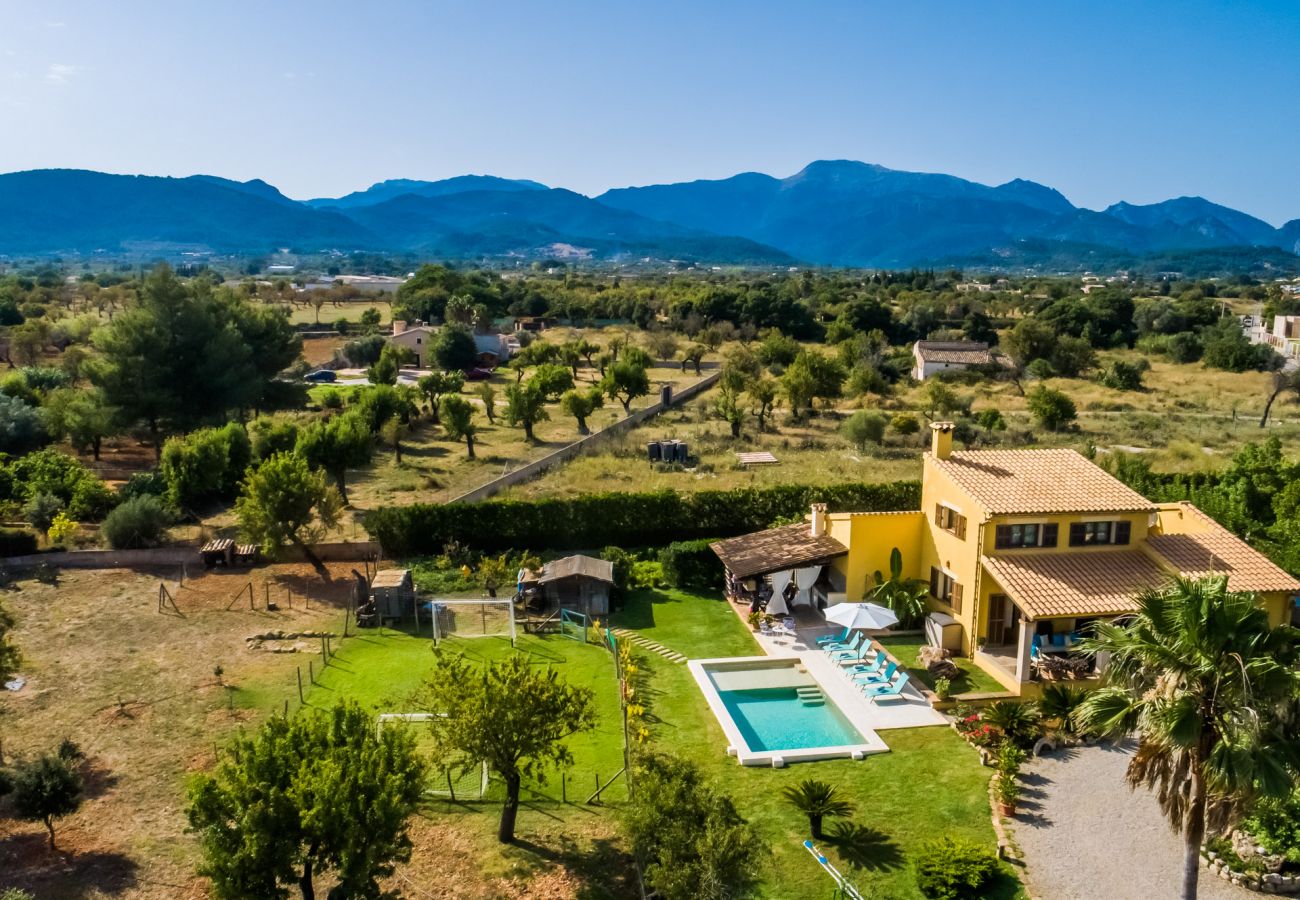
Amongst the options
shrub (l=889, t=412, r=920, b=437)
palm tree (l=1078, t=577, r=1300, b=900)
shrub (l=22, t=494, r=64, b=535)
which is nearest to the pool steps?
palm tree (l=1078, t=577, r=1300, b=900)

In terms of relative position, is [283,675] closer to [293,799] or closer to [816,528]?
[293,799]

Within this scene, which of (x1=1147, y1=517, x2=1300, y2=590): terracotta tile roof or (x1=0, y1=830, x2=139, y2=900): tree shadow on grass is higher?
(x1=1147, y1=517, x2=1300, y2=590): terracotta tile roof

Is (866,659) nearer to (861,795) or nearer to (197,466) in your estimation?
(861,795)

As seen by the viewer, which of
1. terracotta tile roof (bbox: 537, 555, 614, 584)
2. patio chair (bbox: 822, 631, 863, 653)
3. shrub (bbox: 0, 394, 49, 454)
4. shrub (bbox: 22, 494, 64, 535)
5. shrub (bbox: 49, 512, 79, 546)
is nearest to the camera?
patio chair (bbox: 822, 631, 863, 653)

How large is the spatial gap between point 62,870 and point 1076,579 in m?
21.0

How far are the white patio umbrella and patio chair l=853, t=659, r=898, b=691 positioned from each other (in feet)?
3.71

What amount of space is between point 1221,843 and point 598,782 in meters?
10.5

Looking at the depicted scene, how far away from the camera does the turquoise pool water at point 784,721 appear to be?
19.5 m

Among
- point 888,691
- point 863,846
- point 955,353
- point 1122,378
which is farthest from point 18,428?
point 1122,378

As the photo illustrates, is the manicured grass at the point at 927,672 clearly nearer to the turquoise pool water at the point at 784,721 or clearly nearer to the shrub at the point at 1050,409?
the turquoise pool water at the point at 784,721

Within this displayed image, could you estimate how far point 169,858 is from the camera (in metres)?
15.3

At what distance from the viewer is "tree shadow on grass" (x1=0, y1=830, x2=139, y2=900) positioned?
1438 cm

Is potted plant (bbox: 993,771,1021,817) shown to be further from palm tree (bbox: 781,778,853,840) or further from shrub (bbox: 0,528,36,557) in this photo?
shrub (bbox: 0,528,36,557)

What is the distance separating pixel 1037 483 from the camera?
77.8ft
